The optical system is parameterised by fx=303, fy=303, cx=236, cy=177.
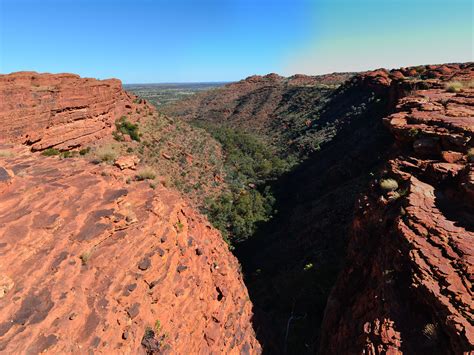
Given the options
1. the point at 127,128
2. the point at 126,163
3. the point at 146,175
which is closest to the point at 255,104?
the point at 127,128

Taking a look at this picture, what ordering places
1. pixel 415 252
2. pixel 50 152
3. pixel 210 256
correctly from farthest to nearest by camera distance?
1. pixel 50 152
2. pixel 210 256
3. pixel 415 252

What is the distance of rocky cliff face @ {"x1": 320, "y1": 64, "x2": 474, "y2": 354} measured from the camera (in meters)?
7.08

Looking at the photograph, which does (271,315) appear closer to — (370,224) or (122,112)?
(370,224)

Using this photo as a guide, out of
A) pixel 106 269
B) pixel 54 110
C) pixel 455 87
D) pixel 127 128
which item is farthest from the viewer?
pixel 127 128

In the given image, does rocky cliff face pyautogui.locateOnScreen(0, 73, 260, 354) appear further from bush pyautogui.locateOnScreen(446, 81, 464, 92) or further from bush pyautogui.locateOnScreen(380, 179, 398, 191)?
bush pyautogui.locateOnScreen(446, 81, 464, 92)

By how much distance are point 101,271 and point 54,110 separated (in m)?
17.1

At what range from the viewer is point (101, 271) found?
906 centimetres

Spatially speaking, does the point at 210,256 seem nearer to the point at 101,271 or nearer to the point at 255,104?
the point at 101,271

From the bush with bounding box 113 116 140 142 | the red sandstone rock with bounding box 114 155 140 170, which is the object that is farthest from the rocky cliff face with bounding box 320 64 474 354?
the bush with bounding box 113 116 140 142

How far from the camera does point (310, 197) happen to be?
29125 millimetres

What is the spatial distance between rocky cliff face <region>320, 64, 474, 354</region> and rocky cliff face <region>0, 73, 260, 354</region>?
5.06 metres

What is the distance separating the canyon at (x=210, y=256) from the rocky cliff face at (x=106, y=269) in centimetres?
4

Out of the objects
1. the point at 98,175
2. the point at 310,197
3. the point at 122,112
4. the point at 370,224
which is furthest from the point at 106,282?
the point at 122,112

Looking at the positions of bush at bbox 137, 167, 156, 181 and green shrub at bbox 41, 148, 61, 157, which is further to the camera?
green shrub at bbox 41, 148, 61, 157
